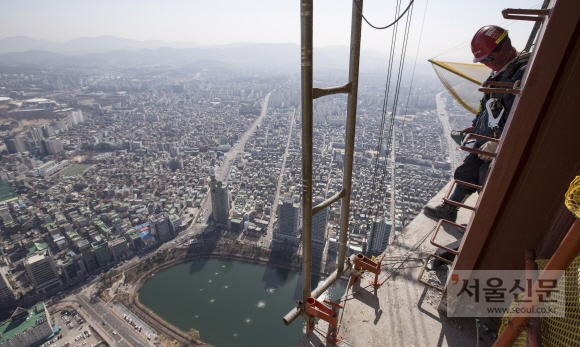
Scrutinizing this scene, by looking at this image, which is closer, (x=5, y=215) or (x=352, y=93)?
(x=352, y=93)

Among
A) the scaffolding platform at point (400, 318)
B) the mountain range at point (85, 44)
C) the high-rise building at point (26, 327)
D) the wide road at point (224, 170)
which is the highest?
the mountain range at point (85, 44)

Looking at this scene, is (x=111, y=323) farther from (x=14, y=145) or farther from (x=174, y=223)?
(x=14, y=145)

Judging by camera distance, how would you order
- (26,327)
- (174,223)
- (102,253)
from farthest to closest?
(174,223), (102,253), (26,327)

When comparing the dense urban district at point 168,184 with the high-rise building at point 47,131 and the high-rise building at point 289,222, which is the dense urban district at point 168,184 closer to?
the high-rise building at point 289,222

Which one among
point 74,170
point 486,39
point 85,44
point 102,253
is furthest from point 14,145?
point 85,44

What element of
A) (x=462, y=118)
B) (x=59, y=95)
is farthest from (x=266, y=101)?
(x=59, y=95)

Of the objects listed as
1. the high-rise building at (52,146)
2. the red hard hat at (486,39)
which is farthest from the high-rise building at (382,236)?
the high-rise building at (52,146)
